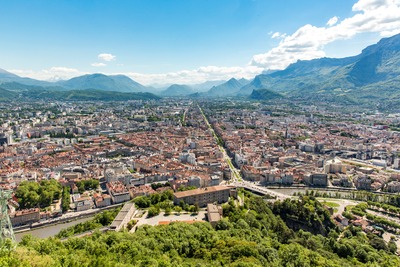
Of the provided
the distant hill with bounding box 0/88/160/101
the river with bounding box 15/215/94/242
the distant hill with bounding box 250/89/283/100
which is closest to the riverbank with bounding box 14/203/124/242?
the river with bounding box 15/215/94/242

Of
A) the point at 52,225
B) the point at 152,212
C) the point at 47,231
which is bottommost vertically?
the point at 47,231

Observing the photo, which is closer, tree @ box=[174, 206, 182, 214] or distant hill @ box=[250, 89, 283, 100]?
tree @ box=[174, 206, 182, 214]

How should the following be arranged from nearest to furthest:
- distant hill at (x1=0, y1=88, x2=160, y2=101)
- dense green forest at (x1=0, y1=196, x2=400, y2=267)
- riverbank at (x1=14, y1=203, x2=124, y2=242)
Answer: dense green forest at (x1=0, y1=196, x2=400, y2=267)
riverbank at (x1=14, y1=203, x2=124, y2=242)
distant hill at (x1=0, y1=88, x2=160, y2=101)

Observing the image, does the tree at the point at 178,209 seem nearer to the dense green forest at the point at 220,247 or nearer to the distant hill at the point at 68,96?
the dense green forest at the point at 220,247

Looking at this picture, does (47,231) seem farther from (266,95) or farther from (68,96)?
(266,95)

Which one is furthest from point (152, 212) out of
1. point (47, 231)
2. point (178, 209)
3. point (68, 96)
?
point (68, 96)

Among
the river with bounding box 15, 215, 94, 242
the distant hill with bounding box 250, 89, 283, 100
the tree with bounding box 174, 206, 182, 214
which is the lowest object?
the river with bounding box 15, 215, 94, 242

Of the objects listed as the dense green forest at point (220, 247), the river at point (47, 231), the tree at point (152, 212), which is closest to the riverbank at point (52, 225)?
the river at point (47, 231)

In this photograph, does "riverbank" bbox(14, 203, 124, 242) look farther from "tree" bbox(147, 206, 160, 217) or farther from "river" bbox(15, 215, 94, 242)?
"tree" bbox(147, 206, 160, 217)

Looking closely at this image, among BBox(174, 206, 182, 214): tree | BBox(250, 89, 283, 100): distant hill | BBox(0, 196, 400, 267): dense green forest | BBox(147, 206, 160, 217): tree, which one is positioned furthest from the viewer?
BBox(250, 89, 283, 100): distant hill
